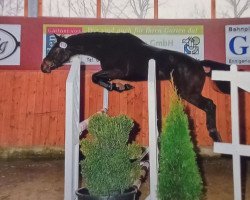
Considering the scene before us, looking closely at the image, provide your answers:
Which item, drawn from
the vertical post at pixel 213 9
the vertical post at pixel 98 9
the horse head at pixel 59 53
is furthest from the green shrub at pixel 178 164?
the vertical post at pixel 213 9

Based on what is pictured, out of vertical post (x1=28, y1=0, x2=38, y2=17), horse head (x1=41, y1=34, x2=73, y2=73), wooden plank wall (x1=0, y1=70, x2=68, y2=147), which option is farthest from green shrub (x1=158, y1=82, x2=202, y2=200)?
vertical post (x1=28, y1=0, x2=38, y2=17)

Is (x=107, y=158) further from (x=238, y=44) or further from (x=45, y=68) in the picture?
(x=238, y=44)

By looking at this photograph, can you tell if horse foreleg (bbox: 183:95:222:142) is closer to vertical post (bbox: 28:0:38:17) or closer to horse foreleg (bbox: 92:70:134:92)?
horse foreleg (bbox: 92:70:134:92)

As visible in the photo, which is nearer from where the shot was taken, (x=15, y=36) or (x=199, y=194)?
(x=199, y=194)

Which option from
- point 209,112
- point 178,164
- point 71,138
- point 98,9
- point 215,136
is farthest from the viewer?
point 98,9

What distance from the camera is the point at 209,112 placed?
607cm

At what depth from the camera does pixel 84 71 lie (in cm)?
798

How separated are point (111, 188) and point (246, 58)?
5745mm

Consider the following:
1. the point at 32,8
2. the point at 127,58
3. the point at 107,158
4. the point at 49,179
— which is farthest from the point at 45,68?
the point at 107,158

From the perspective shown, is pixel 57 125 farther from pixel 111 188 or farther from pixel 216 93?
pixel 111 188

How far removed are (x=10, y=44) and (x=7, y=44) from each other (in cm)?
7

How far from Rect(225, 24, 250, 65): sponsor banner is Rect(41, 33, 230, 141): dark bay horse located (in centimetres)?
127

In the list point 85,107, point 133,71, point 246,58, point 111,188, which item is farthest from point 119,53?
point 111,188

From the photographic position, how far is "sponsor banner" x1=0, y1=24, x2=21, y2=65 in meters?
7.65
